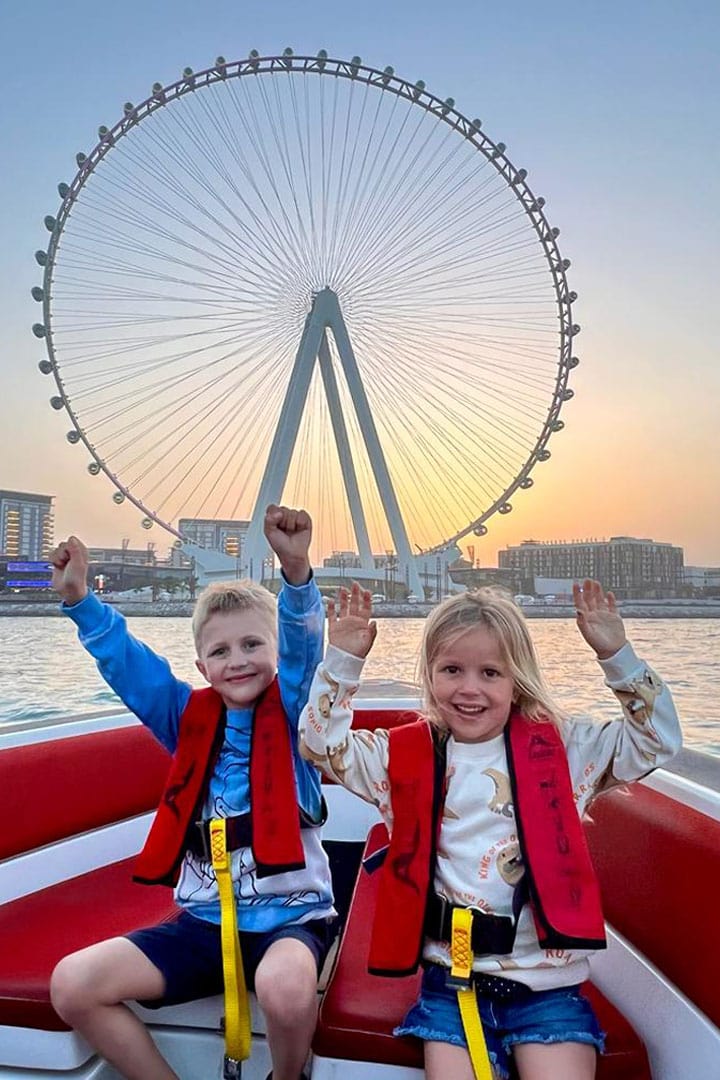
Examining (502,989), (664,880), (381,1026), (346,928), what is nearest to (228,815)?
(346,928)

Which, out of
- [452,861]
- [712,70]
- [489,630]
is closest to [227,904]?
[452,861]

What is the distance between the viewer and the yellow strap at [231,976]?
1.40m

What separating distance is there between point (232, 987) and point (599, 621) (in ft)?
2.72

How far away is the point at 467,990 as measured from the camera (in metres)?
1.29

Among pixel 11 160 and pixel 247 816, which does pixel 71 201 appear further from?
pixel 247 816

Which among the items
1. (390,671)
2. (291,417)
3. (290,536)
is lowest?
(390,671)

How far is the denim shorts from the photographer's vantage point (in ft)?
4.15

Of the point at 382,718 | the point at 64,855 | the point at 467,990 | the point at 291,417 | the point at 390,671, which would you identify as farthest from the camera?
the point at 291,417

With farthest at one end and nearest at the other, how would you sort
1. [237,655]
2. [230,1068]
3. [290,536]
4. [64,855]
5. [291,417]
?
[291,417] < [64,855] < [237,655] < [290,536] < [230,1068]

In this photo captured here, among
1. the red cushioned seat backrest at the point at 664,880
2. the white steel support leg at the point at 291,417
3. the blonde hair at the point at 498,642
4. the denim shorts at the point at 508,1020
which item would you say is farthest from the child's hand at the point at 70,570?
the white steel support leg at the point at 291,417

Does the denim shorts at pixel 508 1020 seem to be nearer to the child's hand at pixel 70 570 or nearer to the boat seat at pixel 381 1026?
the boat seat at pixel 381 1026

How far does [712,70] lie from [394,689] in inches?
366

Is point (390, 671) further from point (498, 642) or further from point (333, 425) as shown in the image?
point (498, 642)

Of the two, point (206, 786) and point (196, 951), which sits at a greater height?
point (206, 786)
